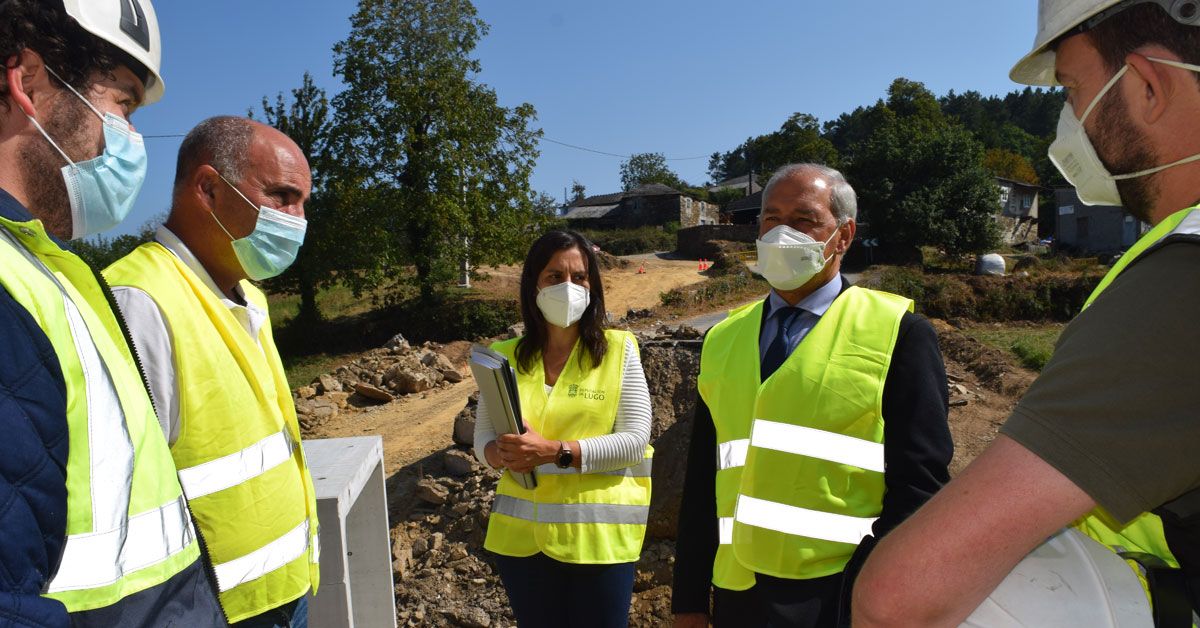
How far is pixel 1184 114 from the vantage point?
3.40 ft

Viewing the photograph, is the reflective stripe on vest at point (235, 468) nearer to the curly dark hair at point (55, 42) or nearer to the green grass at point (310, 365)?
the curly dark hair at point (55, 42)

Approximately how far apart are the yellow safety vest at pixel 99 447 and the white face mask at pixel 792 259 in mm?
1962

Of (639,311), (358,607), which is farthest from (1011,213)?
(358,607)

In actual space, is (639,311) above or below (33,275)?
below

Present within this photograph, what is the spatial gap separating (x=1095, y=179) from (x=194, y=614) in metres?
1.88

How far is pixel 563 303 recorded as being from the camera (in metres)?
3.18

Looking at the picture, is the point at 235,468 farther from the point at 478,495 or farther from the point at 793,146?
the point at 793,146

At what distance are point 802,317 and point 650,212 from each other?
51.5 m

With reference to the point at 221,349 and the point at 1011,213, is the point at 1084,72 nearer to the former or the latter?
the point at 221,349

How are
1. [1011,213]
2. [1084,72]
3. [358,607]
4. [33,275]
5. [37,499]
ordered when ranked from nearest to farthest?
[37,499] < [33,275] < [1084,72] < [358,607] < [1011,213]

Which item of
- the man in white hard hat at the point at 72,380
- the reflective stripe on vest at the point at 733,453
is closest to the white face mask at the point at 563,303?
the reflective stripe on vest at the point at 733,453

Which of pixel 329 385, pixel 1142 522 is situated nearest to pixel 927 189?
pixel 329 385

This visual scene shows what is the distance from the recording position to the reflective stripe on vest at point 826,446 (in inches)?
80.4

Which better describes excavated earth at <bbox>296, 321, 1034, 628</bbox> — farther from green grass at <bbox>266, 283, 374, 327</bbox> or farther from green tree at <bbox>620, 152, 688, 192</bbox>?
green tree at <bbox>620, 152, 688, 192</bbox>
